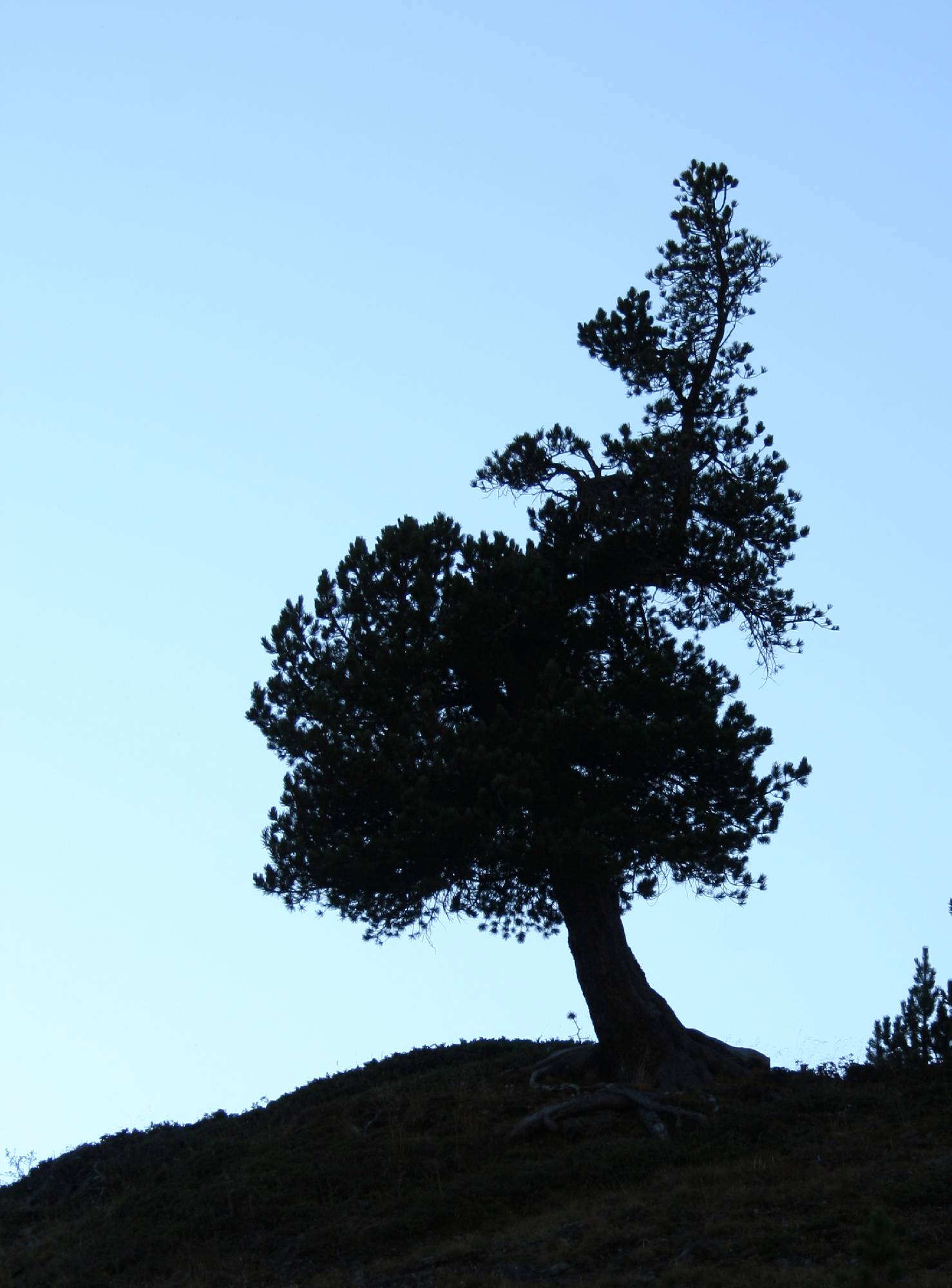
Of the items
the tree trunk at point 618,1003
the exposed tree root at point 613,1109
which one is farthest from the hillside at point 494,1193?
the tree trunk at point 618,1003

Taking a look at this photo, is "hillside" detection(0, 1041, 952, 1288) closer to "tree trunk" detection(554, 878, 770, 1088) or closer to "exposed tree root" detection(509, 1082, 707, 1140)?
"exposed tree root" detection(509, 1082, 707, 1140)

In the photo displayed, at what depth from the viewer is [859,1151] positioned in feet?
51.4

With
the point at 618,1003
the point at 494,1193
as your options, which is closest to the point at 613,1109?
the point at 618,1003

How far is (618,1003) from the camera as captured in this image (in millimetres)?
19484

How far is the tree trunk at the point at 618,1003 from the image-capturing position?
19.3 metres

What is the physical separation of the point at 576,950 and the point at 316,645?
5818 millimetres

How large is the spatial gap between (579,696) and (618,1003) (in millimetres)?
4369

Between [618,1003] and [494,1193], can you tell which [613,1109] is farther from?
[494,1193]

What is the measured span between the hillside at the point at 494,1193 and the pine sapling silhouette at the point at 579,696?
2363 mm

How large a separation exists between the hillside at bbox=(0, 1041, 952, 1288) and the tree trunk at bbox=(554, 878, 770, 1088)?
36.2 inches

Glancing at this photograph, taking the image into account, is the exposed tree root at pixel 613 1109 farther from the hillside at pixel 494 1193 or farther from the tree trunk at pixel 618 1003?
the tree trunk at pixel 618 1003

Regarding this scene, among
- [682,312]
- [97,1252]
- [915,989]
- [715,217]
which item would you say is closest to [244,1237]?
[97,1252]

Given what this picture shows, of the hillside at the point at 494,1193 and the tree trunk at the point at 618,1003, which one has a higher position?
the tree trunk at the point at 618,1003

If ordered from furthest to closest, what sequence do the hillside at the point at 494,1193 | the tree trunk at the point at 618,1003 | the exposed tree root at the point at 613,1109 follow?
the tree trunk at the point at 618,1003 < the exposed tree root at the point at 613,1109 < the hillside at the point at 494,1193
